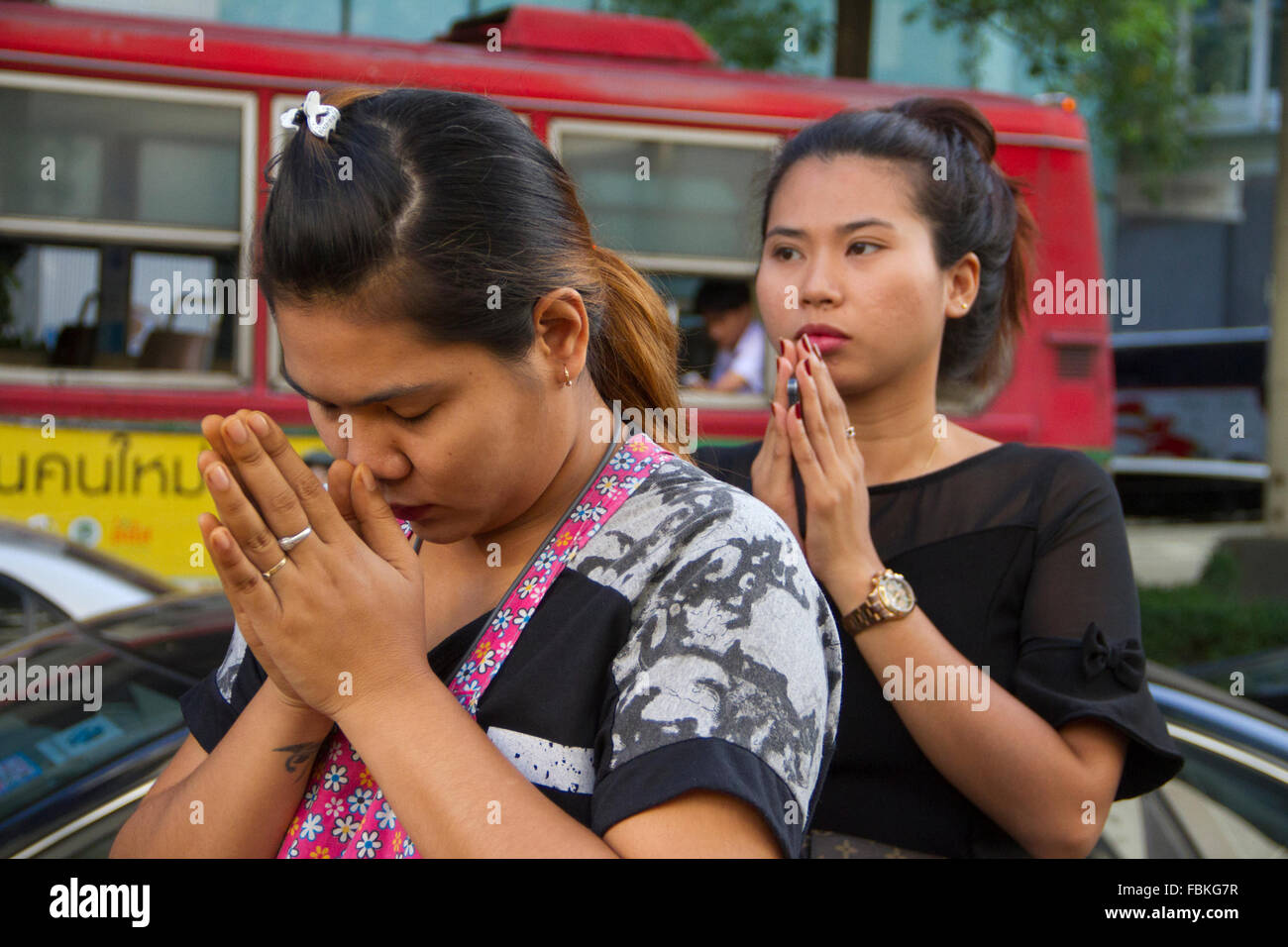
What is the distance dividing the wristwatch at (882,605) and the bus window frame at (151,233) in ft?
13.0

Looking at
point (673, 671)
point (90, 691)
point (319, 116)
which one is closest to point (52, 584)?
point (90, 691)

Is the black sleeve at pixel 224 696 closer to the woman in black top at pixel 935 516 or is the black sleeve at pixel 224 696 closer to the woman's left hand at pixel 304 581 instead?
the woman's left hand at pixel 304 581

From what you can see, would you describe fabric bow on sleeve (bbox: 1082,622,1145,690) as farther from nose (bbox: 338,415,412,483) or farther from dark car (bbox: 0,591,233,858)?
dark car (bbox: 0,591,233,858)

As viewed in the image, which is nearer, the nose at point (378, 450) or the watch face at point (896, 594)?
the nose at point (378, 450)

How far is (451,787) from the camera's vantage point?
3.76 feet

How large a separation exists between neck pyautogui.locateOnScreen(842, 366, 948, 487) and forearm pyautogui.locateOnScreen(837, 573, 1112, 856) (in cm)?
35

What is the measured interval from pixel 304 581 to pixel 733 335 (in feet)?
15.7

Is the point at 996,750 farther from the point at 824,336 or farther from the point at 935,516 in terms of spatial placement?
the point at 824,336

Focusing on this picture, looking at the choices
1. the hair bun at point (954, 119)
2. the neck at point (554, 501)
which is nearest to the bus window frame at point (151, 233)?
the hair bun at point (954, 119)

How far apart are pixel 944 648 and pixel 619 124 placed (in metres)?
4.38

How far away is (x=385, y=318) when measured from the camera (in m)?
1.30

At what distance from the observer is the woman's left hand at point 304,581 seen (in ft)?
3.82
